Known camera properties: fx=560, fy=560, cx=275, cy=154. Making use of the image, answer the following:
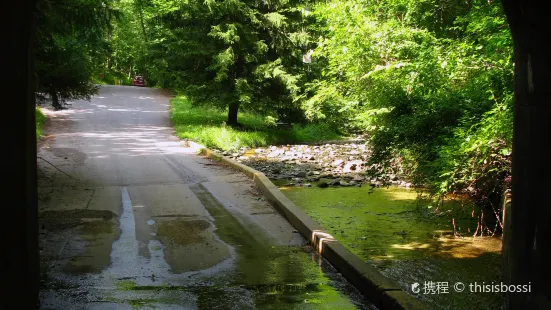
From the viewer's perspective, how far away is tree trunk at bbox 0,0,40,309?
4391 millimetres

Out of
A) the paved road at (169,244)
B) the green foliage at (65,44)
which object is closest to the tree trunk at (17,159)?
the paved road at (169,244)

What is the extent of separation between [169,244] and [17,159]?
3973mm

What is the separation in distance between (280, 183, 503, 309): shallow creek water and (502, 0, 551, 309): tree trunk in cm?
221

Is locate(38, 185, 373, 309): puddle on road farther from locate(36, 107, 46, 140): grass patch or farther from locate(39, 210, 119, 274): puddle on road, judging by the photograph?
locate(36, 107, 46, 140): grass patch

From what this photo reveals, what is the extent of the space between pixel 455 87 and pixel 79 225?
7.23 m

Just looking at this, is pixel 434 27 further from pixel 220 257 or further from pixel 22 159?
pixel 22 159

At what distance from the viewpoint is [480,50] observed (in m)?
11.1

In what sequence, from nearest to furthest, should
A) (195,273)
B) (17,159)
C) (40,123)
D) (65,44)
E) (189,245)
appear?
1. (17,159)
2. (195,273)
3. (189,245)
4. (65,44)
5. (40,123)

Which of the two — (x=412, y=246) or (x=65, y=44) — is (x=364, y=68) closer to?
(x=65, y=44)

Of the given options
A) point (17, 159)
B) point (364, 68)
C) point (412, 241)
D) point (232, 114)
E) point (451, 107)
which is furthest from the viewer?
point (232, 114)

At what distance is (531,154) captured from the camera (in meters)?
4.10

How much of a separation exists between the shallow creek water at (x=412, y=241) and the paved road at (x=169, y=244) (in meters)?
1.04

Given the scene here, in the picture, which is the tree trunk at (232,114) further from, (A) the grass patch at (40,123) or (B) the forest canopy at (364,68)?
(A) the grass patch at (40,123)

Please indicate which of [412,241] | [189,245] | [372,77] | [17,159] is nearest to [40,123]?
[372,77]
